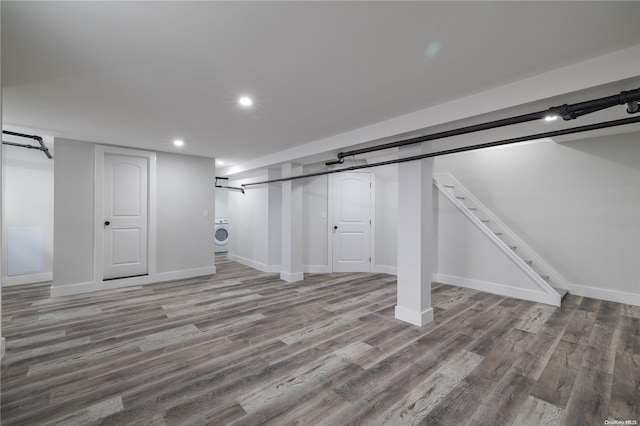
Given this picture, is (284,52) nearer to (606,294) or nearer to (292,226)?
(292,226)

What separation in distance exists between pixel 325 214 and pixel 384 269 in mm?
1837

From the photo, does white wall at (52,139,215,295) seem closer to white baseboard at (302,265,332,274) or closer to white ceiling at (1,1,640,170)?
white ceiling at (1,1,640,170)

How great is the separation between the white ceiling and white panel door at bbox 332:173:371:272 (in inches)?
122

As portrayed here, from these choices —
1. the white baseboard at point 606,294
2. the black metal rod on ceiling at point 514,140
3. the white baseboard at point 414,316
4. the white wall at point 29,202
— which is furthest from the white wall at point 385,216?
the white wall at point 29,202

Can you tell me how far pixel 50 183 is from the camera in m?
5.13

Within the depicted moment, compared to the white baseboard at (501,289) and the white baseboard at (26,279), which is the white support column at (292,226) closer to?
the white baseboard at (501,289)

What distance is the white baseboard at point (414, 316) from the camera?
3.23 meters

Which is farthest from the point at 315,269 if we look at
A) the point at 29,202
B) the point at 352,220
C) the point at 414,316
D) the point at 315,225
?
the point at 29,202

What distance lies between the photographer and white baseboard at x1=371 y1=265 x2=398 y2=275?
234 inches

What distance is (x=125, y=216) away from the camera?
4977mm

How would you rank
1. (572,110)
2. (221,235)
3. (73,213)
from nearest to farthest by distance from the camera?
(572,110)
(73,213)
(221,235)

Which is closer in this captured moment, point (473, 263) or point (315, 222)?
point (473, 263)

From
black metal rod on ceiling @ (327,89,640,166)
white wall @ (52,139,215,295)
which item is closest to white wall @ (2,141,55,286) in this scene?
white wall @ (52,139,215,295)

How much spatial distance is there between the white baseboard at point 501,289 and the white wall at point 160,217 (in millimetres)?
4971
